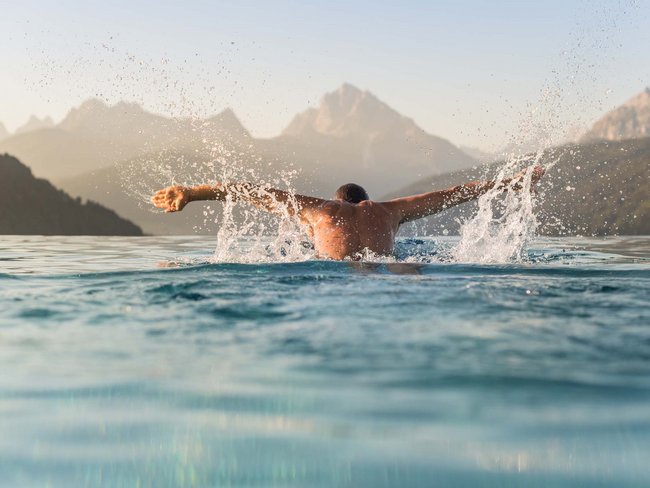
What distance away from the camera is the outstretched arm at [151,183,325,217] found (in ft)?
34.5

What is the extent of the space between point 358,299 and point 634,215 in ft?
608

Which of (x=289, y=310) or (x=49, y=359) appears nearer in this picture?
(x=49, y=359)

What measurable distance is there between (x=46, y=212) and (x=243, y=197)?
14075cm

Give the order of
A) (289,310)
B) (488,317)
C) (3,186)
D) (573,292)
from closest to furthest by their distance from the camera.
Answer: (488,317)
(289,310)
(573,292)
(3,186)

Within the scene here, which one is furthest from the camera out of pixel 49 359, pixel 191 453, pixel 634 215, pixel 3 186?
pixel 634 215

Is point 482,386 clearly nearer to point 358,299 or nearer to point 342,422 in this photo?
point 342,422

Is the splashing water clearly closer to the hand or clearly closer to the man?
the man

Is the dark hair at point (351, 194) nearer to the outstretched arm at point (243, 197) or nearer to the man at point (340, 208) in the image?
the man at point (340, 208)

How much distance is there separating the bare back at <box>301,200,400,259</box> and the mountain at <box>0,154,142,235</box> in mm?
131789

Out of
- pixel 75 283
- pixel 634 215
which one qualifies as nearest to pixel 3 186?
pixel 634 215

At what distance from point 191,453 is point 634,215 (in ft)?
621

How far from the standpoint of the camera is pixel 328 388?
389cm

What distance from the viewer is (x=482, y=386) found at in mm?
3889

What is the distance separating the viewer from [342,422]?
3.29m
